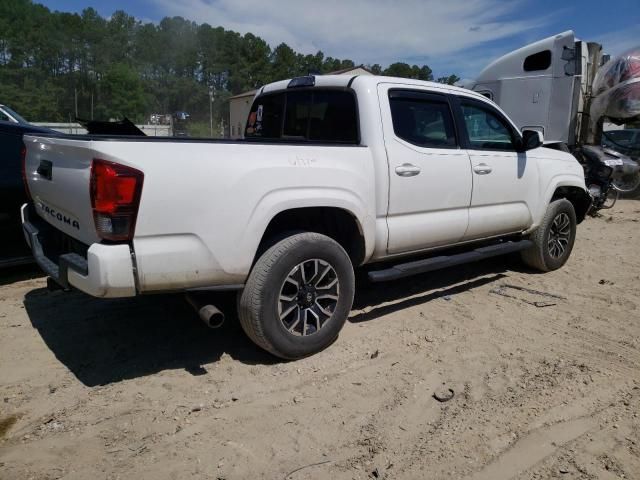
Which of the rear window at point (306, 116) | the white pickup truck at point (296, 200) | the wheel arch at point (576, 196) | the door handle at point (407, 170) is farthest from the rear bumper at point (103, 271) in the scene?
the wheel arch at point (576, 196)

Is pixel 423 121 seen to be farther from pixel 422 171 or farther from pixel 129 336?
pixel 129 336

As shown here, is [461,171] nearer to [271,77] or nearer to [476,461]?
[476,461]

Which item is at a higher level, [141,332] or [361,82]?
[361,82]

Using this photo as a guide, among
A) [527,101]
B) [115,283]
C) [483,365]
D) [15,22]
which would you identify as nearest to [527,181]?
[483,365]

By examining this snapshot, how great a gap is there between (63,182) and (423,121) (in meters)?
2.75

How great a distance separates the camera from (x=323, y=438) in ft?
8.87

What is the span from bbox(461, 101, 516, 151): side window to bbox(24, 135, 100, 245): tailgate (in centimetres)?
324

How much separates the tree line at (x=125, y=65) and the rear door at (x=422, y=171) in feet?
181

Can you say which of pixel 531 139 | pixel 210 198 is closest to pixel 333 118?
pixel 210 198

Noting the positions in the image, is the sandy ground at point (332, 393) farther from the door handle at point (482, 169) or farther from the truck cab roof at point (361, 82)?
the truck cab roof at point (361, 82)

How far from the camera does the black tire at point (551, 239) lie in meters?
5.56

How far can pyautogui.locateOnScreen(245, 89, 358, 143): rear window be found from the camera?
3984 millimetres

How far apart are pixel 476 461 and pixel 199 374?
70.9 inches

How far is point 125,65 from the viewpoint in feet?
239
